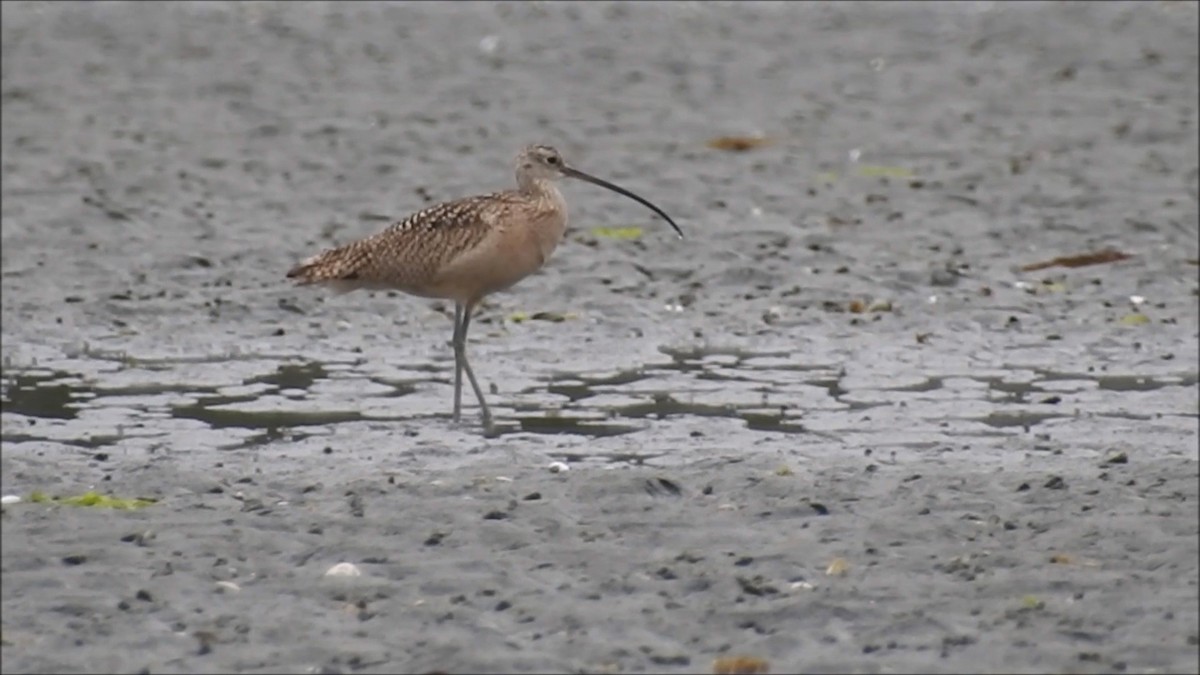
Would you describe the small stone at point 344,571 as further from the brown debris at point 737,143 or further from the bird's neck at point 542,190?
the brown debris at point 737,143

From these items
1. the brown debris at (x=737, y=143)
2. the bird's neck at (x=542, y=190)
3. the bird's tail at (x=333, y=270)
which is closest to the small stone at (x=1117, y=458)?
the bird's neck at (x=542, y=190)

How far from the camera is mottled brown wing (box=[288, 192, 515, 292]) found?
10539 mm

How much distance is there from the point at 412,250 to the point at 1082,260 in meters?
4.30

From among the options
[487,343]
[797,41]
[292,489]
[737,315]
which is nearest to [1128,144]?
[797,41]

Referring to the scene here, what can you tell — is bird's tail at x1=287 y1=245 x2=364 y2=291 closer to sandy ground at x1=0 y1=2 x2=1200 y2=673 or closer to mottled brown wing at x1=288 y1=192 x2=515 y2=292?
mottled brown wing at x1=288 y1=192 x2=515 y2=292

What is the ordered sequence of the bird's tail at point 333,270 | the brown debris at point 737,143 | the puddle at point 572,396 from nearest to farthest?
the puddle at point 572,396 → the bird's tail at point 333,270 → the brown debris at point 737,143

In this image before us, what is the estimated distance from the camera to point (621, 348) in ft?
38.8

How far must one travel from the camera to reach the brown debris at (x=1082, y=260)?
527 inches

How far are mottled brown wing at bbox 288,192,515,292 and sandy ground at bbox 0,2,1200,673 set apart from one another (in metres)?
0.51

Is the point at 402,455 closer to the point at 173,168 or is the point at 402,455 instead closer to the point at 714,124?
the point at 173,168

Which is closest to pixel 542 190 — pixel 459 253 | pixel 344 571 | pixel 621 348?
pixel 459 253

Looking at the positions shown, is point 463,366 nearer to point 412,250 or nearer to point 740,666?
point 412,250

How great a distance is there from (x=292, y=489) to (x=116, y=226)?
5.65 metres

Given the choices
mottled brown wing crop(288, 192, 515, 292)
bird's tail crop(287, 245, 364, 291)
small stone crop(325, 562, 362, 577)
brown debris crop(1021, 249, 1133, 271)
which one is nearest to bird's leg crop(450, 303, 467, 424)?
mottled brown wing crop(288, 192, 515, 292)
